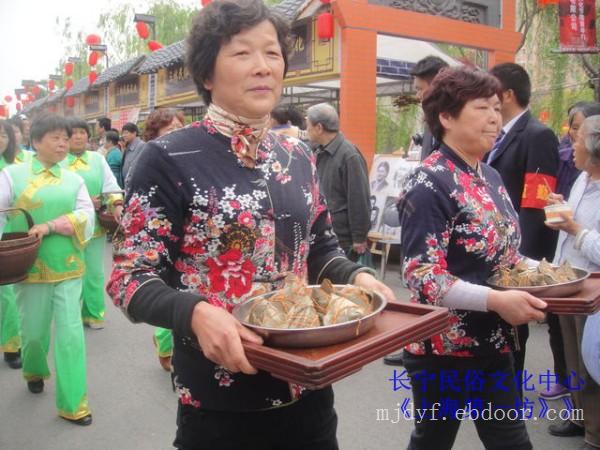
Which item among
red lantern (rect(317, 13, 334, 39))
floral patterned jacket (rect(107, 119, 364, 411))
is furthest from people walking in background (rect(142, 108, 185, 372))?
red lantern (rect(317, 13, 334, 39))

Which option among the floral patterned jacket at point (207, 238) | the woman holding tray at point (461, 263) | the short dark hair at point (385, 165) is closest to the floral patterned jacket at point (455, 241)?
the woman holding tray at point (461, 263)

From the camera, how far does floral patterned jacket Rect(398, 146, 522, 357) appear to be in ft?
7.13

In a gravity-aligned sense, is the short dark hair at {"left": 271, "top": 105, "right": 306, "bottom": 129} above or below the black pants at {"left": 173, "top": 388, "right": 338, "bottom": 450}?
above

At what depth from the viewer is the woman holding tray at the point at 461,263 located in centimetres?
217

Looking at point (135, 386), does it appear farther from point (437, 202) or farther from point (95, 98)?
point (95, 98)

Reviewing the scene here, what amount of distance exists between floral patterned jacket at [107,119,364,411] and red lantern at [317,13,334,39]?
301 inches

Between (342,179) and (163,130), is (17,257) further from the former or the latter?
(342,179)

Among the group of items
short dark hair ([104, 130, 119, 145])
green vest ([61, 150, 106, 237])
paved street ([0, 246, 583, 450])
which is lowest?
paved street ([0, 246, 583, 450])

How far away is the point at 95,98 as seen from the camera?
2583 centimetres

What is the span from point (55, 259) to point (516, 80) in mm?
3154

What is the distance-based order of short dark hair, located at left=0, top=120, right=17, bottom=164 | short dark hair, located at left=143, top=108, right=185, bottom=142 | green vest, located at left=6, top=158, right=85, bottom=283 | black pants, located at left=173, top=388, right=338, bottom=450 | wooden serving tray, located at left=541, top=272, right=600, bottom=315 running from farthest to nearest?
short dark hair, located at left=0, top=120, right=17, bottom=164
short dark hair, located at left=143, top=108, right=185, bottom=142
green vest, located at left=6, top=158, right=85, bottom=283
wooden serving tray, located at left=541, top=272, right=600, bottom=315
black pants, located at left=173, top=388, right=338, bottom=450

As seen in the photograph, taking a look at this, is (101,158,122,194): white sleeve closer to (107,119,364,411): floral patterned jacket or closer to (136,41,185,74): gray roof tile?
(107,119,364,411): floral patterned jacket

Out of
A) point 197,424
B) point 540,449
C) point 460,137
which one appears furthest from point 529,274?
point 540,449

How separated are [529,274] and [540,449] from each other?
1.58 m
